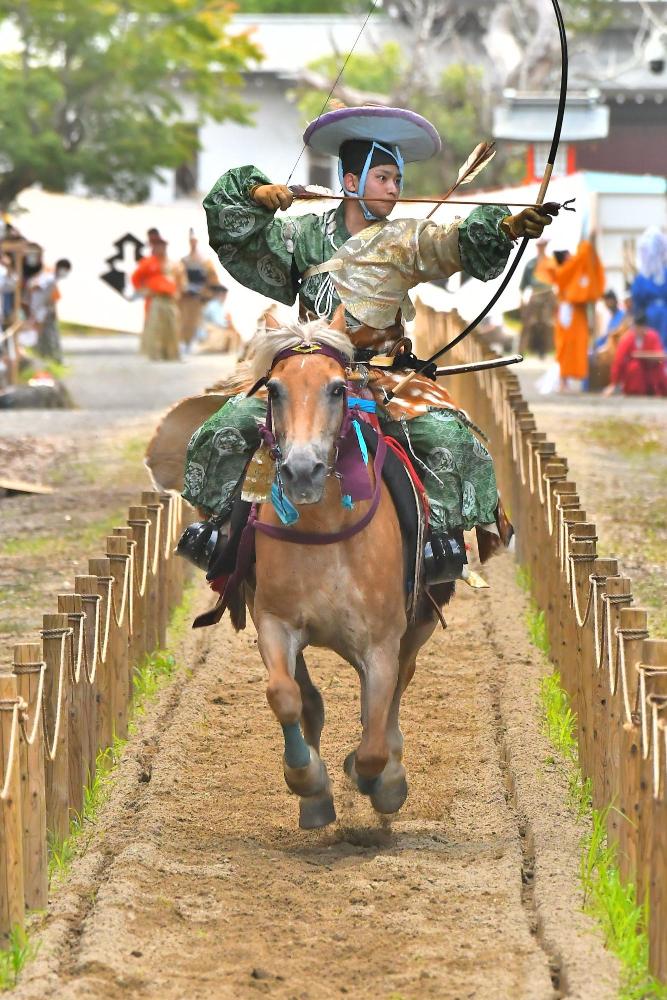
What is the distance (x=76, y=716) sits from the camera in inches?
257

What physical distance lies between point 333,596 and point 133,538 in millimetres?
2423

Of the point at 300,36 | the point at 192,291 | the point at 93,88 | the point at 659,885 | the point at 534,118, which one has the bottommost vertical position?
the point at 659,885

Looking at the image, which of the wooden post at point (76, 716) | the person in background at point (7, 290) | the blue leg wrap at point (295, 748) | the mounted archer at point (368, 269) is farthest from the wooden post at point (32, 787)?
the person in background at point (7, 290)

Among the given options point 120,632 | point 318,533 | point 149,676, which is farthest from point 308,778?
point 149,676

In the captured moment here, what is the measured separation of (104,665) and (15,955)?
6.83 ft

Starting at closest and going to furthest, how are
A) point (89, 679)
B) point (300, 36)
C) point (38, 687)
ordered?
point (38, 687) < point (89, 679) < point (300, 36)

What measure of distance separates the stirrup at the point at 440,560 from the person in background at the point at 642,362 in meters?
15.7

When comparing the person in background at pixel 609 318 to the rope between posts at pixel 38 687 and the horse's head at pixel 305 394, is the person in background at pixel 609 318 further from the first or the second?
the rope between posts at pixel 38 687

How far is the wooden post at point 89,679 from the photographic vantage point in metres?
6.70

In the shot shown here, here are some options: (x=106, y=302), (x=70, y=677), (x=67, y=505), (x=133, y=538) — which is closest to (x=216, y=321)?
(x=106, y=302)

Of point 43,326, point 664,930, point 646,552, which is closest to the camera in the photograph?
point 664,930

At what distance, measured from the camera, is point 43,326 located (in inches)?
1074

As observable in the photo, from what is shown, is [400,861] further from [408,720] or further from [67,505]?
[67,505]

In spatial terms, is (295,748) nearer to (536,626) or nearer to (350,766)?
(350,766)
